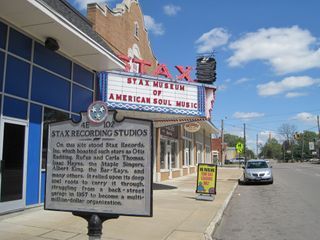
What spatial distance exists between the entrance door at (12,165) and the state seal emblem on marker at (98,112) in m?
5.45

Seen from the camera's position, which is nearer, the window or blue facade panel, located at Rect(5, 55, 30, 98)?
the window

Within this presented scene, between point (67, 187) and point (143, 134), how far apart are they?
1187 millimetres

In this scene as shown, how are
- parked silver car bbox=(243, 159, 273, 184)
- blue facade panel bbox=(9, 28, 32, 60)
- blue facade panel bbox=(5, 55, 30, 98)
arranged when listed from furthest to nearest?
1. parked silver car bbox=(243, 159, 273, 184)
2. blue facade panel bbox=(9, 28, 32, 60)
3. blue facade panel bbox=(5, 55, 30, 98)

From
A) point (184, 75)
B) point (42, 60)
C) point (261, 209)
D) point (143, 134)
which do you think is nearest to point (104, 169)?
point (143, 134)

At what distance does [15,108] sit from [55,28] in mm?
2297

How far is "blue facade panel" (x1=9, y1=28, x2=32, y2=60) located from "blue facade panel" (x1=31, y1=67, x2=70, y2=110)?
52cm

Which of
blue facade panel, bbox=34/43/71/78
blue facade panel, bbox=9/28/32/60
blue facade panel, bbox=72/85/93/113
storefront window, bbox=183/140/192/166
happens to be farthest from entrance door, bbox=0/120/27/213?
storefront window, bbox=183/140/192/166

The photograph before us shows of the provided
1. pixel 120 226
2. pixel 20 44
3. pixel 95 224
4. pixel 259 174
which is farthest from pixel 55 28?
pixel 259 174

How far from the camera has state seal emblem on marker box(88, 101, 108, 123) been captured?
5.22 meters

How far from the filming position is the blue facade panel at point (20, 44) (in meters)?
10.4

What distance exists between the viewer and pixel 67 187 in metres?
5.25

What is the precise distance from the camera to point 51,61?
480 inches

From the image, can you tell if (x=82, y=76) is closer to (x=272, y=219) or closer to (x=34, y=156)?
(x=34, y=156)

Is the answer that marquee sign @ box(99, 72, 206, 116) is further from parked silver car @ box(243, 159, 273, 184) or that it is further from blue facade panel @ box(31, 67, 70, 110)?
parked silver car @ box(243, 159, 273, 184)
